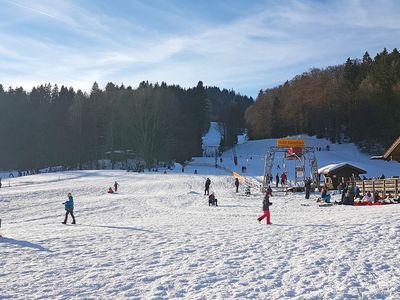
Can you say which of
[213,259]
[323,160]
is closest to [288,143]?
[213,259]

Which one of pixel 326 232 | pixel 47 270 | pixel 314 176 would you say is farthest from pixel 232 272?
pixel 314 176

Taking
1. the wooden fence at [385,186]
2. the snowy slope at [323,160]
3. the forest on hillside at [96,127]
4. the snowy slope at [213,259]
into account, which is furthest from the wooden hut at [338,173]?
the forest on hillside at [96,127]

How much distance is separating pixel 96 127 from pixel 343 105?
4620 centimetres

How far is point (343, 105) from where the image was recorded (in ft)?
284

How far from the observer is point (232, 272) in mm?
12227

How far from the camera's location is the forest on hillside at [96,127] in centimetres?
8600

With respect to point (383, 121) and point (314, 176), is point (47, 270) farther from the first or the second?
point (383, 121)

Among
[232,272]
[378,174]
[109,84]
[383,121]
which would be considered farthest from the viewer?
[109,84]

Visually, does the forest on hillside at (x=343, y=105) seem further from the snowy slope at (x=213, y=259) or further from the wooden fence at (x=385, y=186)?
the snowy slope at (x=213, y=259)

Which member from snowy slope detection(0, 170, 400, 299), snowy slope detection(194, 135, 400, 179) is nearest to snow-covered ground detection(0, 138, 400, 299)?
snowy slope detection(0, 170, 400, 299)

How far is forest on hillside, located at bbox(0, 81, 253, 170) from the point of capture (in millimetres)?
86000

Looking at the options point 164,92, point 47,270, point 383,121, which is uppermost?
point 164,92

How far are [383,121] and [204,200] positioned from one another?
182 feet

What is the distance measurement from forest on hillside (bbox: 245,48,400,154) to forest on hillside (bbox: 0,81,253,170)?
57.8 ft
